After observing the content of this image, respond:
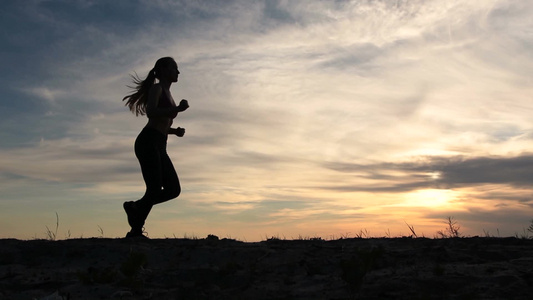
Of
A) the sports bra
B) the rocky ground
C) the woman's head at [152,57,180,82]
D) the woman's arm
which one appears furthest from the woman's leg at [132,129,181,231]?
the woman's head at [152,57,180,82]

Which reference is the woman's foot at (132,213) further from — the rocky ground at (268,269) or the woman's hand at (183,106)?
the woman's hand at (183,106)

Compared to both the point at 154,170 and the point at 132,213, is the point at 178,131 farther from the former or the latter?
the point at 132,213

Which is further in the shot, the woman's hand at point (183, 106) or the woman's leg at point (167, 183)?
the woman's leg at point (167, 183)

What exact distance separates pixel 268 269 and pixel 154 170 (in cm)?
276

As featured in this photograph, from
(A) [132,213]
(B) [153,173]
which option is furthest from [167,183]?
(A) [132,213]

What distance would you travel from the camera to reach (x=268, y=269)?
19.2 feet

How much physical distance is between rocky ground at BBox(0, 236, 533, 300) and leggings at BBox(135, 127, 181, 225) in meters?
0.63

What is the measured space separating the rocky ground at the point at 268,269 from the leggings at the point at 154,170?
63cm

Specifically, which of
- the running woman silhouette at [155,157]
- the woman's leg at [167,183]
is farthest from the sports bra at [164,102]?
the woman's leg at [167,183]

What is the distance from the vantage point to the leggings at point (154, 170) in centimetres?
783

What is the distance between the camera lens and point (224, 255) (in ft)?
21.6

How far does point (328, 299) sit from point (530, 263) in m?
2.39

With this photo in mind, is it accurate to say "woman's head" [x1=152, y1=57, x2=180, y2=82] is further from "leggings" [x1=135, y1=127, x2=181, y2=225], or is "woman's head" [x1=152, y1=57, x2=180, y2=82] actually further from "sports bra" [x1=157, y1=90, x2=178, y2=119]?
"leggings" [x1=135, y1=127, x2=181, y2=225]

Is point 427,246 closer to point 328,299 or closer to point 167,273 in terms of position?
point 328,299
